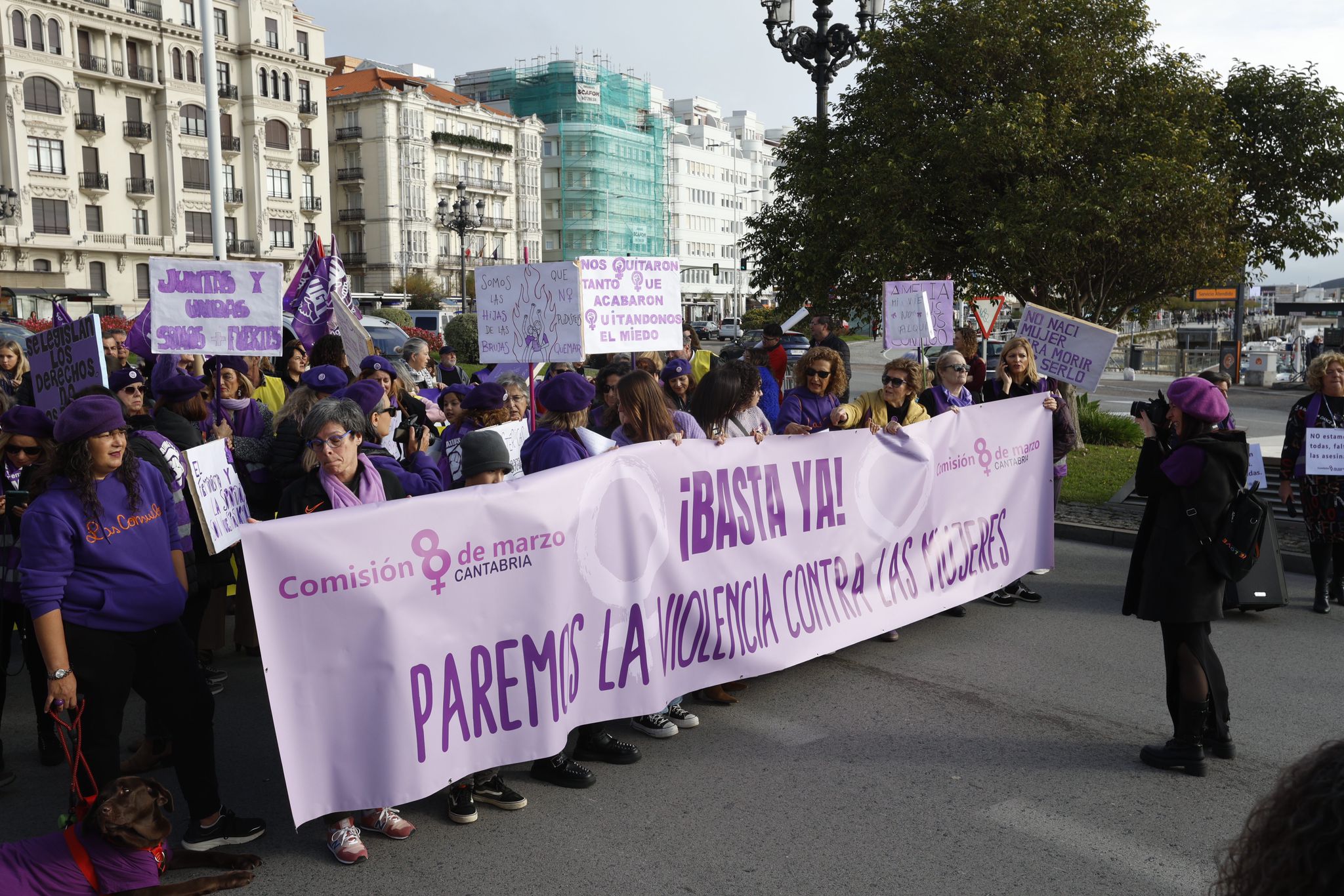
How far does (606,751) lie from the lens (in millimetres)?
5164

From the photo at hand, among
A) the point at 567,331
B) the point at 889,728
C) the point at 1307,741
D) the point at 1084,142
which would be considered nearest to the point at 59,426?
the point at 889,728

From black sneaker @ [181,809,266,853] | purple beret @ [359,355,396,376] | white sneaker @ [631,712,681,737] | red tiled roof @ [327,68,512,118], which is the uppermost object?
red tiled roof @ [327,68,512,118]

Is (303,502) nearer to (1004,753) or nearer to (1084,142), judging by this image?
(1004,753)

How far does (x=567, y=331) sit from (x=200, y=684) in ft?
14.5

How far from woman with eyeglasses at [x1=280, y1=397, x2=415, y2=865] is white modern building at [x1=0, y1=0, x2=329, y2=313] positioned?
55995 millimetres

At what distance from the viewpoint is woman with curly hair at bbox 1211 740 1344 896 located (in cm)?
125

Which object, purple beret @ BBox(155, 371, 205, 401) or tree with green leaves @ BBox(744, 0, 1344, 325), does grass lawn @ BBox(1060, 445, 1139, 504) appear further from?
purple beret @ BBox(155, 371, 205, 401)

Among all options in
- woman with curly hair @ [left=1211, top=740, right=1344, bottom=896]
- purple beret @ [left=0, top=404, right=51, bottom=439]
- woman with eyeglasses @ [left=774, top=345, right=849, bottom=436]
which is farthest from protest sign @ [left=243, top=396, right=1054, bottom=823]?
woman with curly hair @ [left=1211, top=740, right=1344, bottom=896]

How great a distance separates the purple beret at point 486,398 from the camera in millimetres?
6227

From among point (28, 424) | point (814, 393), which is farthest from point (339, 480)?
point (814, 393)

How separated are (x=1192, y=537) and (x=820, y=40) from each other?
1143 centimetres

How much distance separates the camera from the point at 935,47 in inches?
650

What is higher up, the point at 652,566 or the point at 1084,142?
the point at 1084,142

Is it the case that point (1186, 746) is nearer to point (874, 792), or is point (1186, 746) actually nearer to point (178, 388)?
point (874, 792)
